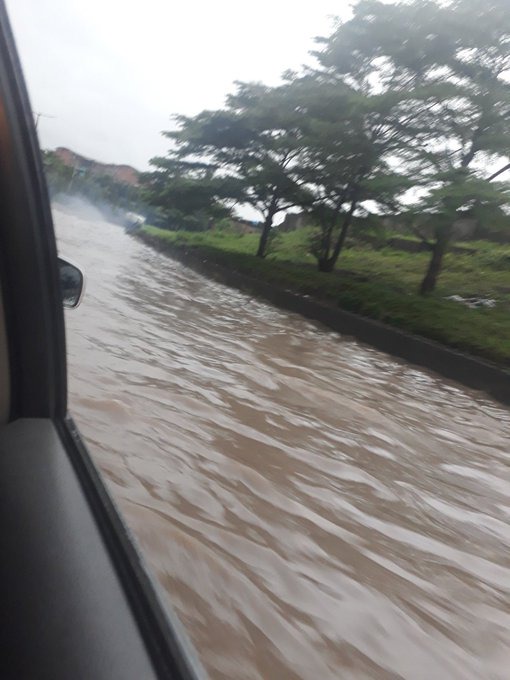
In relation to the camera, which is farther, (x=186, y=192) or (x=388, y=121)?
(x=388, y=121)

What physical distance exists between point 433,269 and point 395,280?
109 cm

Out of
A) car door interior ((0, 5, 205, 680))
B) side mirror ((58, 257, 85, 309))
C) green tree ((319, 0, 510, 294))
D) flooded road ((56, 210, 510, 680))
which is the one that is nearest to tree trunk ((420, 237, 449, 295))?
green tree ((319, 0, 510, 294))

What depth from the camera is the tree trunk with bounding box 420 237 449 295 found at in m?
13.4

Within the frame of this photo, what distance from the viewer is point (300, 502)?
2928 mm

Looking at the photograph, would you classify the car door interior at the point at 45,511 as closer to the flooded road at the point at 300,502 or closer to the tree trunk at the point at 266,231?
the flooded road at the point at 300,502

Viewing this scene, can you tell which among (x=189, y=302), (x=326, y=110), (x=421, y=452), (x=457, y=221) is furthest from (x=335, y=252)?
(x=421, y=452)

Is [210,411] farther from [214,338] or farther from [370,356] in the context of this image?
[370,356]

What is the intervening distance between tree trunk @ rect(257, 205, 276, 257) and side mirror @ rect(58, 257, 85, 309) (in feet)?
48.2

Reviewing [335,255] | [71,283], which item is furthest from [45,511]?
[335,255]

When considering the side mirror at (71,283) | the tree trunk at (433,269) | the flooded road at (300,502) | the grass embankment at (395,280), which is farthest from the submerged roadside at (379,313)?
the side mirror at (71,283)

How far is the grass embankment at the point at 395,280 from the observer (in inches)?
393

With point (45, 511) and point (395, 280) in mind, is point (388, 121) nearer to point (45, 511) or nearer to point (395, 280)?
point (395, 280)

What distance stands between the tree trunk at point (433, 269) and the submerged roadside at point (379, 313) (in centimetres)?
91

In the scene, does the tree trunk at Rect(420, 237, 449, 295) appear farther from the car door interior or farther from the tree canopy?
the car door interior
